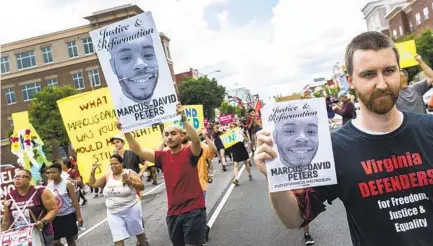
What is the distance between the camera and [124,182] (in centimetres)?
649

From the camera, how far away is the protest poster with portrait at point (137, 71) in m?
4.85

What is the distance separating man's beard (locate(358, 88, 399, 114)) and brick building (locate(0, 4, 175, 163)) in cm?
6268

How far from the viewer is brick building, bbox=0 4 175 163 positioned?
63281 mm

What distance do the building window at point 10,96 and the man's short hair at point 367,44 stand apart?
6817cm

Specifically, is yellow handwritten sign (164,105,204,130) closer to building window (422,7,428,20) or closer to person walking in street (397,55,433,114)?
person walking in street (397,55,433,114)

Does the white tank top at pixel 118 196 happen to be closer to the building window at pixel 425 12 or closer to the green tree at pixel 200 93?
the building window at pixel 425 12

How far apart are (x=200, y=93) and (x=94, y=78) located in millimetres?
14093

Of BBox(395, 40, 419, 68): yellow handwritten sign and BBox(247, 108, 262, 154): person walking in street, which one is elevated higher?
BBox(395, 40, 419, 68): yellow handwritten sign

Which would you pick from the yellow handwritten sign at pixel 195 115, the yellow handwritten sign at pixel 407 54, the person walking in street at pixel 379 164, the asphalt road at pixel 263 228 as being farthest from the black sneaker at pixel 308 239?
the yellow handwritten sign at pixel 195 115

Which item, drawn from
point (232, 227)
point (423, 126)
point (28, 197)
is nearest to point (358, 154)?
point (423, 126)

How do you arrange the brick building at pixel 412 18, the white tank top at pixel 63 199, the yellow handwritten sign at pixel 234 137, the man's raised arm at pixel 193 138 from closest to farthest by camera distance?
1. the man's raised arm at pixel 193 138
2. the white tank top at pixel 63 199
3. the yellow handwritten sign at pixel 234 137
4. the brick building at pixel 412 18

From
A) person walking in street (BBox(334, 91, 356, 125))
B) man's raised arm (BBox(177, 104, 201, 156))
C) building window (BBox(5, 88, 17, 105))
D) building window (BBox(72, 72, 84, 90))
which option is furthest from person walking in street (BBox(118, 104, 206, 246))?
building window (BBox(5, 88, 17, 105))

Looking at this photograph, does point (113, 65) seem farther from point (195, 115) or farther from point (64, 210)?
point (195, 115)

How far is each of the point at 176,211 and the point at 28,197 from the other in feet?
5.70
